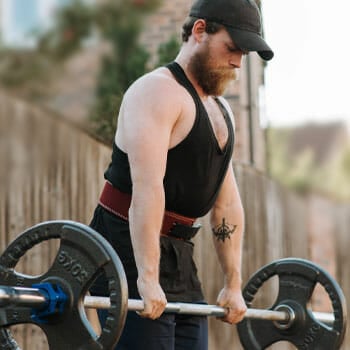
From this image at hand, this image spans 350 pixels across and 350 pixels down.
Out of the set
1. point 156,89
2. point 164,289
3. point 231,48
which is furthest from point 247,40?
point 164,289

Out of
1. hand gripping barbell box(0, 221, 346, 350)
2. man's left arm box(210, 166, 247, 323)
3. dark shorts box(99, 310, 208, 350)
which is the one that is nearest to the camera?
hand gripping barbell box(0, 221, 346, 350)

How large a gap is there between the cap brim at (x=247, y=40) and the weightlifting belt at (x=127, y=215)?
603mm

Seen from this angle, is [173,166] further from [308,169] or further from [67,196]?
Answer: [308,169]

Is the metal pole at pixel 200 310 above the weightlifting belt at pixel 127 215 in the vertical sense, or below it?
below

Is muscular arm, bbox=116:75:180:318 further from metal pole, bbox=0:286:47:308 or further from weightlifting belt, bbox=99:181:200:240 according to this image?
metal pole, bbox=0:286:47:308

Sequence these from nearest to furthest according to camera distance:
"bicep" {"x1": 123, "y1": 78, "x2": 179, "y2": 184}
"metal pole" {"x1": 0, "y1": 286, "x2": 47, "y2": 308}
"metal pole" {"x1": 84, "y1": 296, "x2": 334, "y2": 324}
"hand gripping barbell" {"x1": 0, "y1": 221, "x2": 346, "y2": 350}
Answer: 1. "metal pole" {"x1": 0, "y1": 286, "x2": 47, "y2": 308}
2. "hand gripping barbell" {"x1": 0, "y1": 221, "x2": 346, "y2": 350}
3. "metal pole" {"x1": 84, "y1": 296, "x2": 334, "y2": 324}
4. "bicep" {"x1": 123, "y1": 78, "x2": 179, "y2": 184}

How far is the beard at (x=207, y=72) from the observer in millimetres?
3789

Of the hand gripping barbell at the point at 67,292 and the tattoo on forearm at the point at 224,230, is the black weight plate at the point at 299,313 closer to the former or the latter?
the tattoo on forearm at the point at 224,230

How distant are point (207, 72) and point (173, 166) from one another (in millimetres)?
334

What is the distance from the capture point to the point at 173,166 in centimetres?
374

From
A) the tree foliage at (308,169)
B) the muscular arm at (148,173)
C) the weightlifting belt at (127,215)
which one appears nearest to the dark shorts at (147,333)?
the muscular arm at (148,173)

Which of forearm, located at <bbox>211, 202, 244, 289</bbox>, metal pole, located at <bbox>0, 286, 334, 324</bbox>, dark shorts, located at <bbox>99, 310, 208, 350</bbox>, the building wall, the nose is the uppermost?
the building wall

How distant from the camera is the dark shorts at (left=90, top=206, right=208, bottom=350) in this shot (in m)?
3.67

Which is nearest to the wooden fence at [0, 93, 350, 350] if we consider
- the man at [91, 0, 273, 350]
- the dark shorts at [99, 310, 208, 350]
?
the man at [91, 0, 273, 350]
